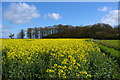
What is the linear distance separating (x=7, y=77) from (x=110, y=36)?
11.5 m

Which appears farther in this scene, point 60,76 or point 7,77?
point 7,77

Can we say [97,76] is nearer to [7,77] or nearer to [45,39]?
[7,77]

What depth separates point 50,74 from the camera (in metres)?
3.66

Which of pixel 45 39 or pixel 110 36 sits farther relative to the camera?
pixel 110 36

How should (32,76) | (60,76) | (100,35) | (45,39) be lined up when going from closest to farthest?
(60,76), (32,76), (45,39), (100,35)

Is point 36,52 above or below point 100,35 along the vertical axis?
below

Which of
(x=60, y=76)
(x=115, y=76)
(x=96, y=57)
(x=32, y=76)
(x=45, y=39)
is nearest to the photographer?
(x=60, y=76)

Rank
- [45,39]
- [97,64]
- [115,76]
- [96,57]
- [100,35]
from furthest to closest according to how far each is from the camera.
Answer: [100,35], [45,39], [96,57], [97,64], [115,76]

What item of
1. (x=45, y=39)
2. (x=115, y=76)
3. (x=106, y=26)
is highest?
(x=106, y=26)

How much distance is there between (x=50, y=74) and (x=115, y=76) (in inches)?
110

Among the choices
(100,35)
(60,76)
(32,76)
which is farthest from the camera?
(100,35)

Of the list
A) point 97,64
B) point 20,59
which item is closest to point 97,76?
point 97,64

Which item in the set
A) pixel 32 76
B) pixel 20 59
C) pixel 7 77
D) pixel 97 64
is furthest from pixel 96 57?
pixel 7 77

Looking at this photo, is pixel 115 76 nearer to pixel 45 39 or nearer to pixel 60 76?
pixel 60 76
